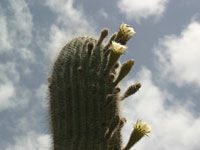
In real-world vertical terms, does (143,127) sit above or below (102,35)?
below

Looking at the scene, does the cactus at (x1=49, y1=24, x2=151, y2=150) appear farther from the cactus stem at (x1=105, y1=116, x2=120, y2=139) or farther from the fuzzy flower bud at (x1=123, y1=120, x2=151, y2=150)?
the fuzzy flower bud at (x1=123, y1=120, x2=151, y2=150)

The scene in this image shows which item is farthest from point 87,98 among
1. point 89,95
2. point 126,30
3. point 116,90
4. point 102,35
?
point 126,30

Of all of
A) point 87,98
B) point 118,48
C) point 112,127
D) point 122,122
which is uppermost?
point 118,48

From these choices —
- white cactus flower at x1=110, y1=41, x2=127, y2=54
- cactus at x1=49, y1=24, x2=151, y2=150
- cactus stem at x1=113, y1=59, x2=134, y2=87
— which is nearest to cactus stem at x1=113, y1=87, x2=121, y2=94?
cactus at x1=49, y1=24, x2=151, y2=150

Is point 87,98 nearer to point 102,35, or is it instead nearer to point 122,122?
point 122,122

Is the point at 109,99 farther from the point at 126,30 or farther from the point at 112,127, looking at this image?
the point at 126,30

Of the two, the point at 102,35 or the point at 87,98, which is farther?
the point at 102,35

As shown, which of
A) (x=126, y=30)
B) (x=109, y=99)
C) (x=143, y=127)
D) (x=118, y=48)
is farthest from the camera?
(x=126, y=30)

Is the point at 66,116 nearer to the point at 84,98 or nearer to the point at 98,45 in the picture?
the point at 84,98

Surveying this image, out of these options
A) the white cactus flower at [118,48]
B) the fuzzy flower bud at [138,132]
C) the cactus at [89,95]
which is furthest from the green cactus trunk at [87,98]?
the fuzzy flower bud at [138,132]

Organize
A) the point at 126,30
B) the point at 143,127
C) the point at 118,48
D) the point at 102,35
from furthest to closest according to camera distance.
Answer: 1. the point at 102,35
2. the point at 126,30
3. the point at 118,48
4. the point at 143,127
